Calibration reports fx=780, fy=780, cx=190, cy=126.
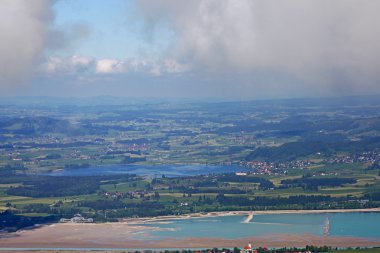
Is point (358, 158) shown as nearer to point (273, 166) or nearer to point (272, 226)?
point (273, 166)

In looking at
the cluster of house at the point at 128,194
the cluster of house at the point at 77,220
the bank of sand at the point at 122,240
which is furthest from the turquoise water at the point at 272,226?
the cluster of house at the point at 128,194

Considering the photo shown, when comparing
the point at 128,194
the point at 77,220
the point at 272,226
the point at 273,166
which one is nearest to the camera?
the point at 272,226

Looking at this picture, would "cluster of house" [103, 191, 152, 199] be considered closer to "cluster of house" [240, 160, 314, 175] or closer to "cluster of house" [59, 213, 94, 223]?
"cluster of house" [59, 213, 94, 223]

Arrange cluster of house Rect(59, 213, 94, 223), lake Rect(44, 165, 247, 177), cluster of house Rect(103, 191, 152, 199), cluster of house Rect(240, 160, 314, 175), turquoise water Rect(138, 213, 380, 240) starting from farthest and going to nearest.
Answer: lake Rect(44, 165, 247, 177) < cluster of house Rect(240, 160, 314, 175) < cluster of house Rect(103, 191, 152, 199) < cluster of house Rect(59, 213, 94, 223) < turquoise water Rect(138, 213, 380, 240)

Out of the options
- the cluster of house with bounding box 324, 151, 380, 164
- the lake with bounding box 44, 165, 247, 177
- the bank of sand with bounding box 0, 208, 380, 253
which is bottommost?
the lake with bounding box 44, 165, 247, 177

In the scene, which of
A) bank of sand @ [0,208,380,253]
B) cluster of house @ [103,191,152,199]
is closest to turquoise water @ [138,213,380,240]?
bank of sand @ [0,208,380,253]

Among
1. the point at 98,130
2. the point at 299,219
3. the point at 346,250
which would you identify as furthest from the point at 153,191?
the point at 98,130

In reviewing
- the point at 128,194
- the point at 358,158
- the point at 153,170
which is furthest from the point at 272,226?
the point at 358,158

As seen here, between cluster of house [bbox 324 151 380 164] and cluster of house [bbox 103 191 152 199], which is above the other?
cluster of house [bbox 324 151 380 164]
